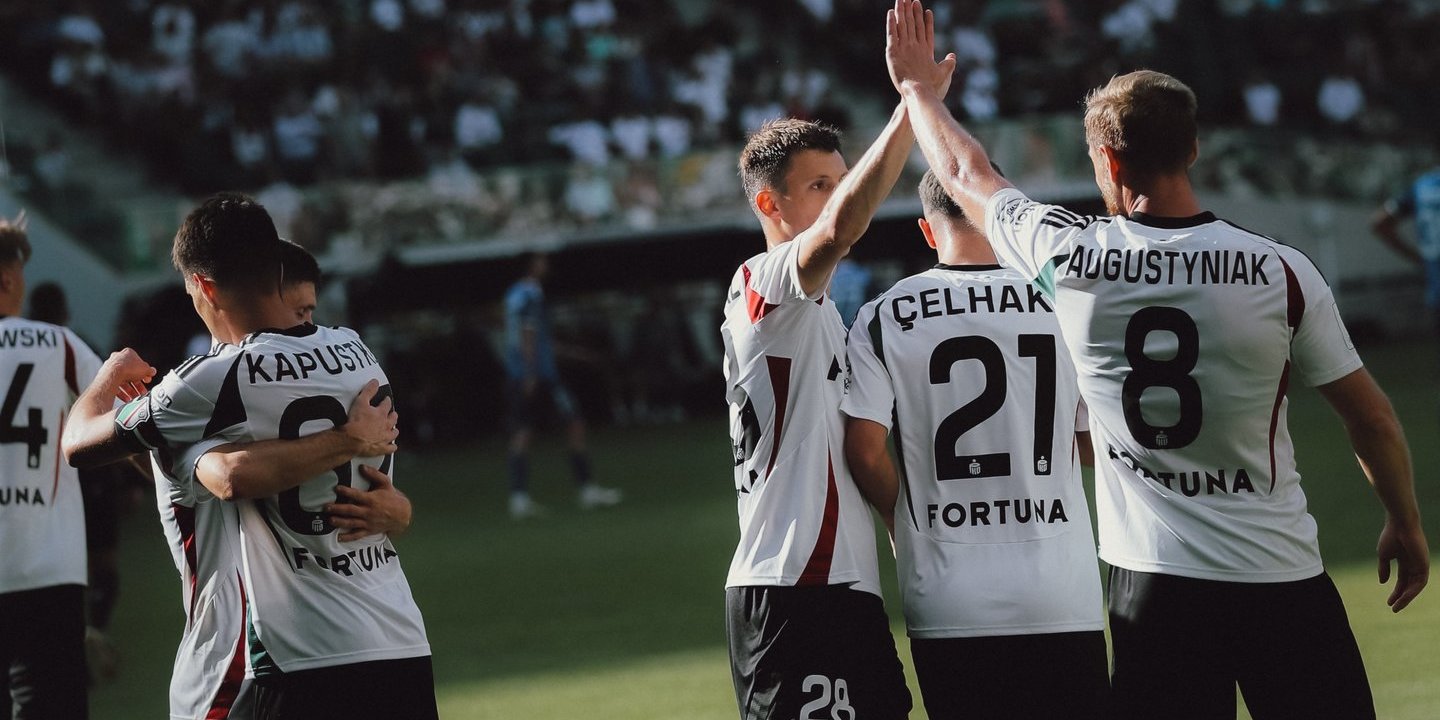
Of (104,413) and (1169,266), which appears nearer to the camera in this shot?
(1169,266)

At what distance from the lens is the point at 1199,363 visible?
3896 millimetres

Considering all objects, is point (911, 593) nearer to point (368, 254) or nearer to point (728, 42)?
point (368, 254)

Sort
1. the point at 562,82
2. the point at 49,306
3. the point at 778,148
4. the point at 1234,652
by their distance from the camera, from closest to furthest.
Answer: the point at 1234,652 → the point at 778,148 → the point at 49,306 → the point at 562,82

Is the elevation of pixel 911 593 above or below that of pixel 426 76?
below

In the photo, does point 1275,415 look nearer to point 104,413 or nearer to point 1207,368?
point 1207,368

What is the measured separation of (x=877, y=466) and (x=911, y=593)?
0.36 meters

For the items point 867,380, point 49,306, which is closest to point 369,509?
point 867,380

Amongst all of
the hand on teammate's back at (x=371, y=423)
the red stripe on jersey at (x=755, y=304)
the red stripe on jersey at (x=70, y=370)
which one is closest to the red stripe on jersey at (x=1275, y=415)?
the red stripe on jersey at (x=755, y=304)

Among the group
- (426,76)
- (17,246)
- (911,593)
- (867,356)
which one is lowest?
(911,593)

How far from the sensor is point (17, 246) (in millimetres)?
6027

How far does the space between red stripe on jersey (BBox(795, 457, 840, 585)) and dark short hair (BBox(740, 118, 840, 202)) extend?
811 millimetres

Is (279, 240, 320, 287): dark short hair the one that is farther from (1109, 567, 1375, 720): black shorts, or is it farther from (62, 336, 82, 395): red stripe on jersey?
(1109, 567, 1375, 720): black shorts

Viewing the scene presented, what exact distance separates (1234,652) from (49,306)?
5.69 meters

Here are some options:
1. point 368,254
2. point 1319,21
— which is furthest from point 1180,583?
point 1319,21
